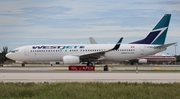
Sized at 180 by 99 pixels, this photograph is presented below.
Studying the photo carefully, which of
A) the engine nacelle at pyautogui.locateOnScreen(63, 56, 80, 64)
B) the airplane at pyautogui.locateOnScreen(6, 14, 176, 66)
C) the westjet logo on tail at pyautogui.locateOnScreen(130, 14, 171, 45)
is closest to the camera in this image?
the engine nacelle at pyautogui.locateOnScreen(63, 56, 80, 64)

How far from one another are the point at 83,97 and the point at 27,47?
35373mm

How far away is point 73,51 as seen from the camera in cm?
4522

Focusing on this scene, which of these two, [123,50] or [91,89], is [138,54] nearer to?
[123,50]

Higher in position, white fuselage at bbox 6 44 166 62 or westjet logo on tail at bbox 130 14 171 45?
westjet logo on tail at bbox 130 14 171 45

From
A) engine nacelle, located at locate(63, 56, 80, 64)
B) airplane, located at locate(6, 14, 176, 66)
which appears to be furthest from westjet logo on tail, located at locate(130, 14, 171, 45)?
engine nacelle, located at locate(63, 56, 80, 64)

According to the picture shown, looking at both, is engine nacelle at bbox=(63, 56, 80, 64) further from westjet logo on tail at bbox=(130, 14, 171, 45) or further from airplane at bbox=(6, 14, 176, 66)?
westjet logo on tail at bbox=(130, 14, 171, 45)

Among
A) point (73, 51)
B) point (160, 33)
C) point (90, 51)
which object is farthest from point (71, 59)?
point (160, 33)

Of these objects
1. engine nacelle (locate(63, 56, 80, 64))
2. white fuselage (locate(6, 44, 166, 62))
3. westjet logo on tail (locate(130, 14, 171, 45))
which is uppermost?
westjet logo on tail (locate(130, 14, 171, 45))

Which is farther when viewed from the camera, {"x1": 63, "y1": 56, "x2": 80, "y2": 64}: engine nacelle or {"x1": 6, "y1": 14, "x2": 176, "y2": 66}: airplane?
{"x1": 6, "y1": 14, "x2": 176, "y2": 66}: airplane

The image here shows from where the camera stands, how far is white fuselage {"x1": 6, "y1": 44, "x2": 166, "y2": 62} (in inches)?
1773

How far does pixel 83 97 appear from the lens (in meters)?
12.0

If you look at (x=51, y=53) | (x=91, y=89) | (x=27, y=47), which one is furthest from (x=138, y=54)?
(x=91, y=89)

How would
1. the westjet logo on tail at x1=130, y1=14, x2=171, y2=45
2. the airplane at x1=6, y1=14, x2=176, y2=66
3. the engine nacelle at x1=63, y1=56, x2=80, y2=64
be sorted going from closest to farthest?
the engine nacelle at x1=63, y1=56, x2=80, y2=64 → the airplane at x1=6, y1=14, x2=176, y2=66 → the westjet logo on tail at x1=130, y1=14, x2=171, y2=45

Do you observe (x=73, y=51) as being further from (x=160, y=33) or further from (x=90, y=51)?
(x=160, y=33)
